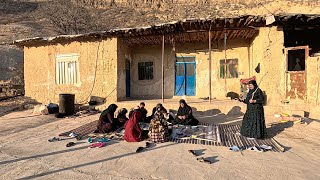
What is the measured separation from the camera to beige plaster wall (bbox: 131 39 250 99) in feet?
35.5

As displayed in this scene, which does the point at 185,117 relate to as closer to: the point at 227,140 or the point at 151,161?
the point at 227,140

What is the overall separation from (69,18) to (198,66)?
17.2 meters

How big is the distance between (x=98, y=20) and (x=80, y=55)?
19.2 meters

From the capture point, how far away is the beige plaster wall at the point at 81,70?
31.8 feet

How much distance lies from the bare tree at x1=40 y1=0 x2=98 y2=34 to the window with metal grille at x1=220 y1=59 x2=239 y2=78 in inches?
616

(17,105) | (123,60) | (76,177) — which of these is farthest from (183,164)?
(17,105)

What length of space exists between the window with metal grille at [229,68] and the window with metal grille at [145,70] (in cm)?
339

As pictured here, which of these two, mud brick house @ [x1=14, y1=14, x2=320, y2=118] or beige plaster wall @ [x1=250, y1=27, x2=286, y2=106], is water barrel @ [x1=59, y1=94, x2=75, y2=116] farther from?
beige plaster wall @ [x1=250, y1=27, x2=286, y2=106]

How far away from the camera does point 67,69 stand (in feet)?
34.0

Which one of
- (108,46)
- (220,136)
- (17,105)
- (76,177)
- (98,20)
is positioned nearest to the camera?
(76,177)

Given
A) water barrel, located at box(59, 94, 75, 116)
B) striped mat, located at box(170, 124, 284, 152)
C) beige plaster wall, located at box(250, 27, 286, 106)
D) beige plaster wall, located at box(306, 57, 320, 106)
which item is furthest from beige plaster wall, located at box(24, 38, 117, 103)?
beige plaster wall, located at box(306, 57, 320, 106)

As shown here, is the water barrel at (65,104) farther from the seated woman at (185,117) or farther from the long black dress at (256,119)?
the long black dress at (256,119)

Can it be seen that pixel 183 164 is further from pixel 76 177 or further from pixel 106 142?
pixel 106 142

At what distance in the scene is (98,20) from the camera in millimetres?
27750
